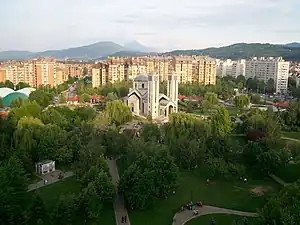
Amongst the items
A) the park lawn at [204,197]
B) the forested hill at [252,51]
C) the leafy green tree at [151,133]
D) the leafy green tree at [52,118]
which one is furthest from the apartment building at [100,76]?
the forested hill at [252,51]

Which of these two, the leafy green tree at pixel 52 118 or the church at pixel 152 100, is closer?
the leafy green tree at pixel 52 118

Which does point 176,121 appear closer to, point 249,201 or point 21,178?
point 249,201

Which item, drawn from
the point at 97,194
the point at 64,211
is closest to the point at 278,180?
the point at 97,194

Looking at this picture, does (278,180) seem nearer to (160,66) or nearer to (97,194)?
(97,194)

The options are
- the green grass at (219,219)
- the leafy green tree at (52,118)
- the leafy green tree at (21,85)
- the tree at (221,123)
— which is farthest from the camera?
the leafy green tree at (21,85)

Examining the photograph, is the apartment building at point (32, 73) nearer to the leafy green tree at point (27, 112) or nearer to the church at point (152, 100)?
the church at point (152, 100)

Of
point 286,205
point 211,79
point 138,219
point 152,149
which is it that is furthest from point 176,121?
point 211,79

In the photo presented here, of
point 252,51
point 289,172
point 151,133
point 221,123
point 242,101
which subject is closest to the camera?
point 289,172
